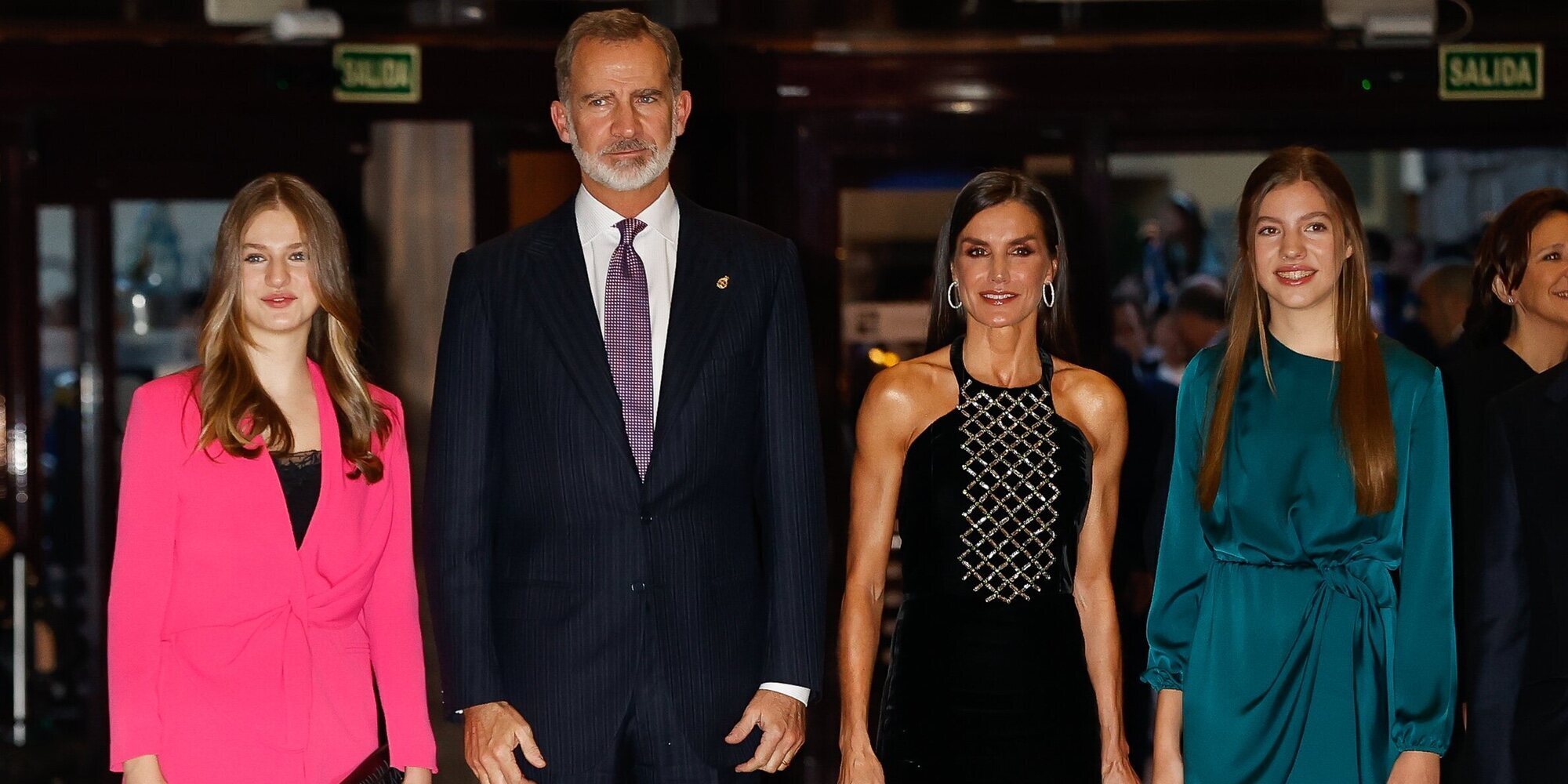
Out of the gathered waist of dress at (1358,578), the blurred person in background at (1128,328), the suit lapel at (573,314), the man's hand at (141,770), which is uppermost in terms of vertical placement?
the blurred person in background at (1128,328)

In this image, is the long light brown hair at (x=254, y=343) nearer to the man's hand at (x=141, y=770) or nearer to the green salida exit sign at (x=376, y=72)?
the man's hand at (x=141, y=770)

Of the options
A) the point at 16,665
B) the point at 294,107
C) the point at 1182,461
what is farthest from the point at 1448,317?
the point at 16,665

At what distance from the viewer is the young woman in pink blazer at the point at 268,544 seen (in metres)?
2.72

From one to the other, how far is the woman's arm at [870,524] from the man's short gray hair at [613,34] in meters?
0.71

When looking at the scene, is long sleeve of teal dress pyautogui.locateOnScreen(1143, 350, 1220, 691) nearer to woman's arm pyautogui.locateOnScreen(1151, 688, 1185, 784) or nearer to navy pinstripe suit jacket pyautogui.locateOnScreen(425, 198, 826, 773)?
woman's arm pyautogui.locateOnScreen(1151, 688, 1185, 784)

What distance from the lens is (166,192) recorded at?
7.33 metres

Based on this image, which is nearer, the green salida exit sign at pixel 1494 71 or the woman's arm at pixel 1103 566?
the woman's arm at pixel 1103 566

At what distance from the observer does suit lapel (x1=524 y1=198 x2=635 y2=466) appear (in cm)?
281

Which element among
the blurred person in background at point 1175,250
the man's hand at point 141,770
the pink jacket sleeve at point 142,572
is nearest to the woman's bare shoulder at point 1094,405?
the pink jacket sleeve at point 142,572

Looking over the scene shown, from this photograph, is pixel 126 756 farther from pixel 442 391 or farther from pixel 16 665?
pixel 16 665

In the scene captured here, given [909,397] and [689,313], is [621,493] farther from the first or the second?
[909,397]

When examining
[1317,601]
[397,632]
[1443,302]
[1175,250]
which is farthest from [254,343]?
[1175,250]

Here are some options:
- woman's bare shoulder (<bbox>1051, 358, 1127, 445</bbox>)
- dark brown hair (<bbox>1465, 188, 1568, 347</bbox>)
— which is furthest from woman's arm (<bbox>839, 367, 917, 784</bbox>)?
dark brown hair (<bbox>1465, 188, 1568, 347</bbox>)

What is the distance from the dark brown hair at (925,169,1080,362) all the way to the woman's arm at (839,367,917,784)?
188 mm
